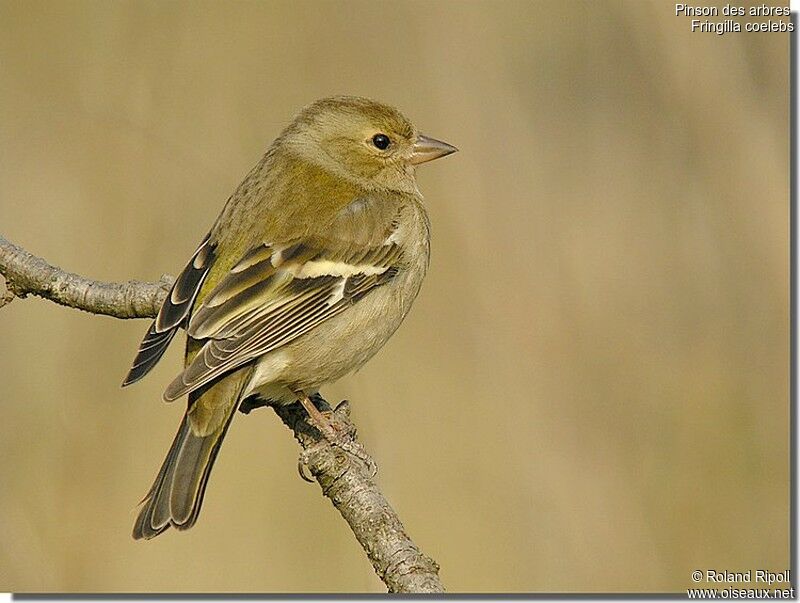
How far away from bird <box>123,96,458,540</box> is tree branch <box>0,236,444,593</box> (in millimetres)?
137

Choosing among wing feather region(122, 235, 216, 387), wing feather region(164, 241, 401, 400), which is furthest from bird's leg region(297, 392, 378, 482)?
wing feather region(122, 235, 216, 387)

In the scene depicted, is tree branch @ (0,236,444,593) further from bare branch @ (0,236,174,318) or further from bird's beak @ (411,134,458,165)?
bird's beak @ (411,134,458,165)

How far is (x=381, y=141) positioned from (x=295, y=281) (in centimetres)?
107

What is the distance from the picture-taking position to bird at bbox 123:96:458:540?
12.0 ft

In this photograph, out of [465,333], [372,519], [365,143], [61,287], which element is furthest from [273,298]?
[465,333]

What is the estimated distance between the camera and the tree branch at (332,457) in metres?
3.01

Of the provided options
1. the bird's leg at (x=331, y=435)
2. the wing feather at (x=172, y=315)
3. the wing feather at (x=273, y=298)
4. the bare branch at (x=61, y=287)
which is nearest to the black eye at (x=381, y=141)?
the wing feather at (x=273, y=298)

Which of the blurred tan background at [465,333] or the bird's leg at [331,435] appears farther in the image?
the blurred tan background at [465,333]

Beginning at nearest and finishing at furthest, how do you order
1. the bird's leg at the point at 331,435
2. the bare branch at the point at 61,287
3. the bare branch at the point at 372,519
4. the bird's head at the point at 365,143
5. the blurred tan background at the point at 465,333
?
the bare branch at the point at 372,519
the bird's leg at the point at 331,435
the bare branch at the point at 61,287
the blurred tan background at the point at 465,333
the bird's head at the point at 365,143

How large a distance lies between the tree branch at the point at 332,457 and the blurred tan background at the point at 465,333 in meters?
0.29

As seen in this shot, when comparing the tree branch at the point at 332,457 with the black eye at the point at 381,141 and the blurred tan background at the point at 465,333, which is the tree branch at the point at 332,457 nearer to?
the blurred tan background at the point at 465,333

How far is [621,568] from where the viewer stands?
4559 mm

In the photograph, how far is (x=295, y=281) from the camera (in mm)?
3982

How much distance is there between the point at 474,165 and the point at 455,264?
0.96m
